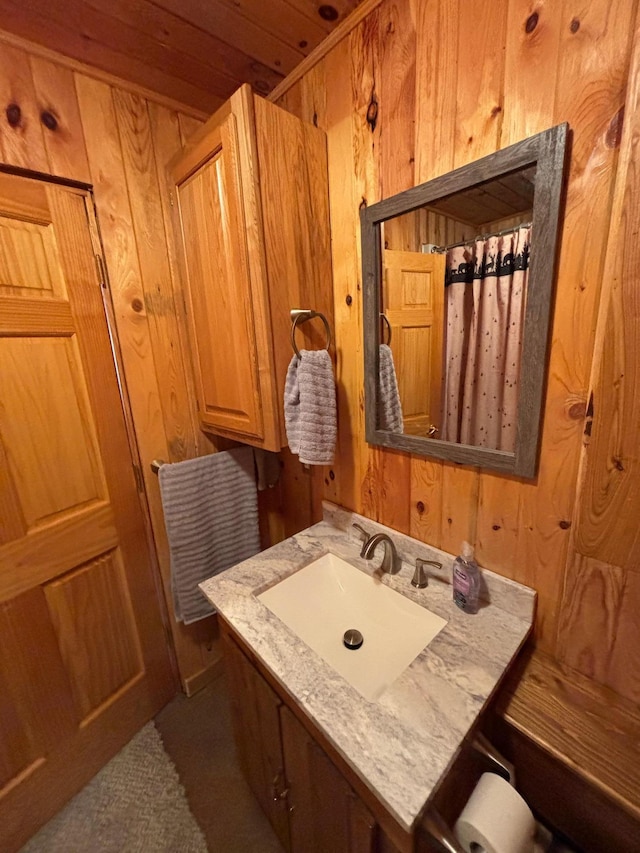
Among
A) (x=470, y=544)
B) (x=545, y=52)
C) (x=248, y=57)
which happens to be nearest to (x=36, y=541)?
(x=470, y=544)

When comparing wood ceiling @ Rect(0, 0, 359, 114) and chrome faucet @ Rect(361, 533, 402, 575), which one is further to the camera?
chrome faucet @ Rect(361, 533, 402, 575)

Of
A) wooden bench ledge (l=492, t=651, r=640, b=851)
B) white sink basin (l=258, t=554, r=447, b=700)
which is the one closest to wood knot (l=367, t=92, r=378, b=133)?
white sink basin (l=258, t=554, r=447, b=700)

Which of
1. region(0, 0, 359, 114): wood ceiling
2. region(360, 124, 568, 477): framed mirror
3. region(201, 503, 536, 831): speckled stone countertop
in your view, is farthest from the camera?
region(0, 0, 359, 114): wood ceiling

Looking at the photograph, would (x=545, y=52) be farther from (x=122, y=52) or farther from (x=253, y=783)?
(x=253, y=783)

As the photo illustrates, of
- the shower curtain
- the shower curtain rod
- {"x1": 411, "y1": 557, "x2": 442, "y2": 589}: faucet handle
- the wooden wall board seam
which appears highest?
the wooden wall board seam

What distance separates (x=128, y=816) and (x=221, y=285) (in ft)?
5.83

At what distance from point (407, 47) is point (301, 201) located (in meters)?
0.40

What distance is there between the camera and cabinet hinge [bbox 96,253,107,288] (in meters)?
1.08

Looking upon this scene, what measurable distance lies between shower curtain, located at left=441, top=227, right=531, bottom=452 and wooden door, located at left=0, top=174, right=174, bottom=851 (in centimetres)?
109

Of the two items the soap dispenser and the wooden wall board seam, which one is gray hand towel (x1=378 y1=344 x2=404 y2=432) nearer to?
the soap dispenser

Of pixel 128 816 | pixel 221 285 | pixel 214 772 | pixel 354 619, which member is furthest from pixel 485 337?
pixel 128 816

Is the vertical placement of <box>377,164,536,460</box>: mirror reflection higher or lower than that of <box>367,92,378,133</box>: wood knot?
lower

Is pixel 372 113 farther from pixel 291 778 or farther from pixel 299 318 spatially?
pixel 291 778

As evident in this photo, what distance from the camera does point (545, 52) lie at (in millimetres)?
613
